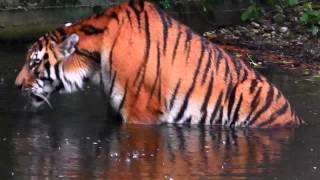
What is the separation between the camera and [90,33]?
7.21 metres

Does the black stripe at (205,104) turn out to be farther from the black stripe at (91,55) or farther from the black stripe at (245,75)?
the black stripe at (91,55)

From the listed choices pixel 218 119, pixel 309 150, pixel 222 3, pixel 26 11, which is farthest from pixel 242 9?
pixel 309 150

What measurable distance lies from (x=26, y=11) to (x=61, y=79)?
3.73m

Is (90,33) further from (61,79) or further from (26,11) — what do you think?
(26,11)

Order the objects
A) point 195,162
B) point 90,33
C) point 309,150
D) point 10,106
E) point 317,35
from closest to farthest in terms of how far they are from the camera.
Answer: point 195,162
point 309,150
point 90,33
point 10,106
point 317,35

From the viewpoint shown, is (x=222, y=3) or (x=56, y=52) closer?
(x=56, y=52)

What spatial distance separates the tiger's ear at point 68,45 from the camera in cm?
Result: 721

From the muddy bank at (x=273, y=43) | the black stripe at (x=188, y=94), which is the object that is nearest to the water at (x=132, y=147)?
the black stripe at (x=188, y=94)

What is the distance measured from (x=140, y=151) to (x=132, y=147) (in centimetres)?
15

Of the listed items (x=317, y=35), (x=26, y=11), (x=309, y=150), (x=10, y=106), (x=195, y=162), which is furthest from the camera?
(x=317, y=35)

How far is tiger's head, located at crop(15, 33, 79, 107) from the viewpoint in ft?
23.9

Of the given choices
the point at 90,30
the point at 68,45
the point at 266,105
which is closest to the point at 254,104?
the point at 266,105

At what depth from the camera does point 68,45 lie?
7.21m

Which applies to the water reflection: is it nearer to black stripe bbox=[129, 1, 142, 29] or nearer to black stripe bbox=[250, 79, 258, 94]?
black stripe bbox=[250, 79, 258, 94]
